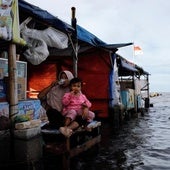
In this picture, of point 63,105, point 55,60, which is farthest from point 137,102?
point 63,105

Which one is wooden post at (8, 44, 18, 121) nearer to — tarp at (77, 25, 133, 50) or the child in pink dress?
the child in pink dress

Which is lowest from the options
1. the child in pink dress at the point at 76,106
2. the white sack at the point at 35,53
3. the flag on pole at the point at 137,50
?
the child in pink dress at the point at 76,106

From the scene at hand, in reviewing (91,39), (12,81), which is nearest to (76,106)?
(12,81)

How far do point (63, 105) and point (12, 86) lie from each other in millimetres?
1633

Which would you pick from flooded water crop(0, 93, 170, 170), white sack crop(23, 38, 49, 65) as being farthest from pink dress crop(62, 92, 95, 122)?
white sack crop(23, 38, 49, 65)

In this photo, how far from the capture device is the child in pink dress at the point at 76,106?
6.91 metres

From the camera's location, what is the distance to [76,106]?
719 centimetres

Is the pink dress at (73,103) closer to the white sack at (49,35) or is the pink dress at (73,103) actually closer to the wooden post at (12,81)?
the wooden post at (12,81)

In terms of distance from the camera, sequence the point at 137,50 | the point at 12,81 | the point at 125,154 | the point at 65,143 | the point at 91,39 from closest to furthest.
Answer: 1. the point at 12,81
2. the point at 65,143
3. the point at 125,154
4. the point at 91,39
5. the point at 137,50

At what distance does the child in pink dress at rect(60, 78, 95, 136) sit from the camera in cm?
691

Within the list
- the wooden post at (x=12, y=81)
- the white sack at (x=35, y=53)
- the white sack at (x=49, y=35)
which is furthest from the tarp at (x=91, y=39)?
the wooden post at (x=12, y=81)

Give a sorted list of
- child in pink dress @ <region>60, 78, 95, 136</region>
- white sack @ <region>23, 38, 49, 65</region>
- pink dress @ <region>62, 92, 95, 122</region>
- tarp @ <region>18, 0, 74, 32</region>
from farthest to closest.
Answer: white sack @ <region>23, 38, 49, 65</region>
tarp @ <region>18, 0, 74, 32</region>
pink dress @ <region>62, 92, 95, 122</region>
child in pink dress @ <region>60, 78, 95, 136</region>

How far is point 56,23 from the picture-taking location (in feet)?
28.0

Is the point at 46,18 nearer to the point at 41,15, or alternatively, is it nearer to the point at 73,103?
the point at 41,15
